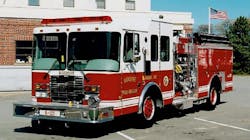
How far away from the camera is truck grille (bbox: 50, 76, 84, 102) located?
1107 cm

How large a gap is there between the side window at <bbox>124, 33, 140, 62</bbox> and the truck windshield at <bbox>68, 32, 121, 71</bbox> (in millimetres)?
303

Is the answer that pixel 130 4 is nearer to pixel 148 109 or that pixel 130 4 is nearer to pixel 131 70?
pixel 148 109

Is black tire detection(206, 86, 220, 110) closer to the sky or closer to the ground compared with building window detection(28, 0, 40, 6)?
closer to the ground

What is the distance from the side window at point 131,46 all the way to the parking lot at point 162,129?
72.0 inches

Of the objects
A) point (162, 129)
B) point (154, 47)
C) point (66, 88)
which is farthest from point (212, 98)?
point (66, 88)

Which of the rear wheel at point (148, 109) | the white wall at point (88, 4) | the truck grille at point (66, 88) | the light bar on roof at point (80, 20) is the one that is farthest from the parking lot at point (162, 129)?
the white wall at point (88, 4)

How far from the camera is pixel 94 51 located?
11.1 metres

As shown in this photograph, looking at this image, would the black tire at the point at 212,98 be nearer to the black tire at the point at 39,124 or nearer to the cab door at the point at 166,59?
the cab door at the point at 166,59

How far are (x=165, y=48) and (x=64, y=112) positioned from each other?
3814 mm

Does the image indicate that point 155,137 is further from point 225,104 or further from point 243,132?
point 225,104

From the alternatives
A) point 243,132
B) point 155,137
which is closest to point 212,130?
point 243,132

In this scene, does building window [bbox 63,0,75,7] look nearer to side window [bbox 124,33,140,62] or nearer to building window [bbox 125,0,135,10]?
building window [bbox 125,0,135,10]

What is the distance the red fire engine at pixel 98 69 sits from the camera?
10867 millimetres

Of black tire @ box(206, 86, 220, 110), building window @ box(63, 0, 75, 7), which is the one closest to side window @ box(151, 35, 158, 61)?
black tire @ box(206, 86, 220, 110)
